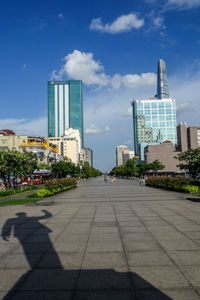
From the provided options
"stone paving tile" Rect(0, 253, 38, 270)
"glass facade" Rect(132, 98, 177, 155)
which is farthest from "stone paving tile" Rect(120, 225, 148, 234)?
"glass facade" Rect(132, 98, 177, 155)

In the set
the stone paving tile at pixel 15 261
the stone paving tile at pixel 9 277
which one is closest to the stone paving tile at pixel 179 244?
the stone paving tile at pixel 15 261

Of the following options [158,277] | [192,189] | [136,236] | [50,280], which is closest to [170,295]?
[158,277]

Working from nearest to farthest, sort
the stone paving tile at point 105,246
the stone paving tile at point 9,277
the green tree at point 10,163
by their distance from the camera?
the stone paving tile at point 9,277 < the stone paving tile at point 105,246 < the green tree at point 10,163

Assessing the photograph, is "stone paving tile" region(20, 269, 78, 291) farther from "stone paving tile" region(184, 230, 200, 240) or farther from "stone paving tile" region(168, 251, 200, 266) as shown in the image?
"stone paving tile" region(184, 230, 200, 240)

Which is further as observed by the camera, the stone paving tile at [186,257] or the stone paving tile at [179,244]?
the stone paving tile at [179,244]

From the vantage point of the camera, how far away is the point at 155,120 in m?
188

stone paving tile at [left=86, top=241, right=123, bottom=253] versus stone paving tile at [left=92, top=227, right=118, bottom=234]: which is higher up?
stone paving tile at [left=86, top=241, right=123, bottom=253]

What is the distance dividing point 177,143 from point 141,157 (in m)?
33.2

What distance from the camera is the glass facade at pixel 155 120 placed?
184 metres

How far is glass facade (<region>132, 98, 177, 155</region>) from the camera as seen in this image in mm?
183625

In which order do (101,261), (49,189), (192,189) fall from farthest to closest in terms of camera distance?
1. (49,189)
2. (192,189)
3. (101,261)

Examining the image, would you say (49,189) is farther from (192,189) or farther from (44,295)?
(44,295)

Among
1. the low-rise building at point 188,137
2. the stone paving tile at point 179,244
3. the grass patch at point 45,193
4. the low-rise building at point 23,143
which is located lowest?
the grass patch at point 45,193

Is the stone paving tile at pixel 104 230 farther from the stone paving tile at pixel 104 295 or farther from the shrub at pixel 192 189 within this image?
the shrub at pixel 192 189
